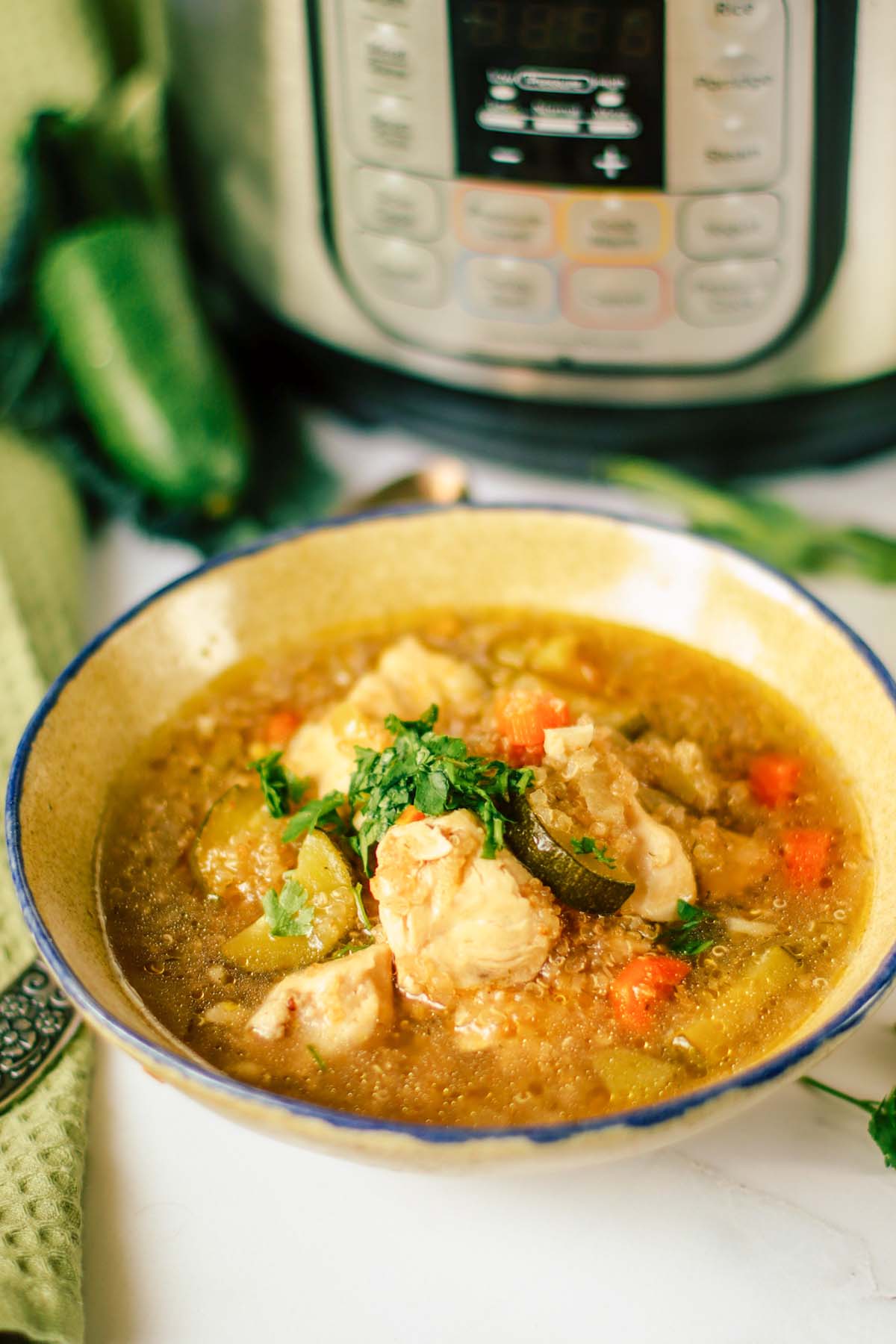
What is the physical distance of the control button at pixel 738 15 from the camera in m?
1.51

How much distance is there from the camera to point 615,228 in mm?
1730

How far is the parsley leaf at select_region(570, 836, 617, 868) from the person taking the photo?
1.20 meters

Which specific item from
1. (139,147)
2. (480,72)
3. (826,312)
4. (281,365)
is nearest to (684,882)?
(826,312)

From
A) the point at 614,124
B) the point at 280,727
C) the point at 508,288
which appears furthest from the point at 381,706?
the point at 614,124

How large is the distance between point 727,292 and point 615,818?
2.86 feet

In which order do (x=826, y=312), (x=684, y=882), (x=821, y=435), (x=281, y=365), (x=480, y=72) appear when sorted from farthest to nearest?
(x=281, y=365) → (x=821, y=435) → (x=826, y=312) → (x=480, y=72) → (x=684, y=882)

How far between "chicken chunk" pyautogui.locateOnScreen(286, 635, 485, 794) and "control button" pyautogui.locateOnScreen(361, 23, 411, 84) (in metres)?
0.74

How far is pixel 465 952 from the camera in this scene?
3.84 ft

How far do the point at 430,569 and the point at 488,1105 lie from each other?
2.55 ft

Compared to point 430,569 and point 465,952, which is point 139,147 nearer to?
point 430,569

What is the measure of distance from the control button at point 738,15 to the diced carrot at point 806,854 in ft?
3.11

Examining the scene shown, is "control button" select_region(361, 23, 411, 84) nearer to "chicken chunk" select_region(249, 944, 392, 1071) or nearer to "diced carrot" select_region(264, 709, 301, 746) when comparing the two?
"diced carrot" select_region(264, 709, 301, 746)

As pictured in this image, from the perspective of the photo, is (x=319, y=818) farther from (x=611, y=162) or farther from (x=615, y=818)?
(x=611, y=162)

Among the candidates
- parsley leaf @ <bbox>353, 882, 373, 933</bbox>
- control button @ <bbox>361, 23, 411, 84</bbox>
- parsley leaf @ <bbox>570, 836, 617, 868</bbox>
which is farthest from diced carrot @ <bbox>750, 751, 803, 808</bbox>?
control button @ <bbox>361, 23, 411, 84</bbox>
